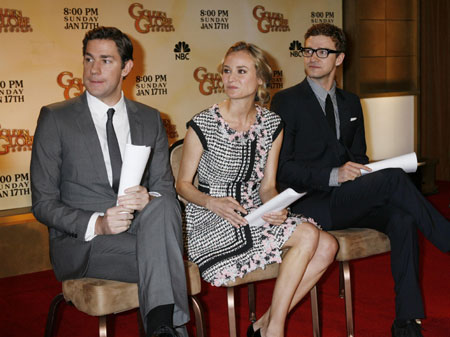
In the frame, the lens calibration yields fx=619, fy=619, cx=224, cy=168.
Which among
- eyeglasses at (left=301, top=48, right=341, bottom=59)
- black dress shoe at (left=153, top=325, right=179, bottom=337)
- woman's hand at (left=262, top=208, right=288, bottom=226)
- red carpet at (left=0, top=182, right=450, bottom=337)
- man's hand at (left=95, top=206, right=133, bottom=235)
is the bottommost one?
red carpet at (left=0, top=182, right=450, bottom=337)

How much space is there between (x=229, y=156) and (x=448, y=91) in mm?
4995

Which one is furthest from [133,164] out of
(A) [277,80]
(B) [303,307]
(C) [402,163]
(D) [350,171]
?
(A) [277,80]

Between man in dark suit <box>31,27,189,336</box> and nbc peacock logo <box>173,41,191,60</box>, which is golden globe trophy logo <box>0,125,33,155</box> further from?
man in dark suit <box>31,27,189,336</box>

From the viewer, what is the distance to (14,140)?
4422 millimetres

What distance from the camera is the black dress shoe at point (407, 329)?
2555 mm

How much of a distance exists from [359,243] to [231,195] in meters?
0.61

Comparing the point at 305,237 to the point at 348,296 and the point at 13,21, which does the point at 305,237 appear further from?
the point at 13,21

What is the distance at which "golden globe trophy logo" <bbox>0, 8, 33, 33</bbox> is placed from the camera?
4297 millimetres

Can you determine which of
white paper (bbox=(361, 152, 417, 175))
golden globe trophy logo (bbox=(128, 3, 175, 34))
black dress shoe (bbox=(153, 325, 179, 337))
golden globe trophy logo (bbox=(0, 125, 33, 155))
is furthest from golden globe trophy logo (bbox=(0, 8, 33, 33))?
black dress shoe (bbox=(153, 325, 179, 337))

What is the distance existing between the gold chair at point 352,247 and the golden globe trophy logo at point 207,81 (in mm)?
2756

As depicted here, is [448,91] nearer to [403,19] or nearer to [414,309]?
[403,19]

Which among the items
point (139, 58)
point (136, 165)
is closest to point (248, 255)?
point (136, 165)

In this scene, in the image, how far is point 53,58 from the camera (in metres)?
4.54

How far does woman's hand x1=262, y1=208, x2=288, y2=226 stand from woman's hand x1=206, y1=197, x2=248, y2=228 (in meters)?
0.09
